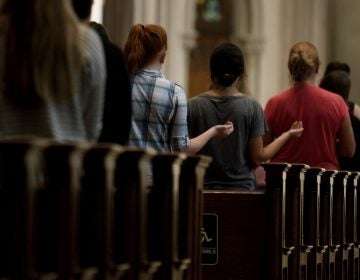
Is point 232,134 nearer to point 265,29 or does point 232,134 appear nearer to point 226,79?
point 226,79

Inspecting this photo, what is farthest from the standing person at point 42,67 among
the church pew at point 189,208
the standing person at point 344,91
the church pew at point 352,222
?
the standing person at point 344,91

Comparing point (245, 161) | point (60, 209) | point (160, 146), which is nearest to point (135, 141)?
point (160, 146)

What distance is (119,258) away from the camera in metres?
4.58

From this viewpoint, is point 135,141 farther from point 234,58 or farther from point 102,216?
point 102,216

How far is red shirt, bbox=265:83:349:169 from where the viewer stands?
7.79 m

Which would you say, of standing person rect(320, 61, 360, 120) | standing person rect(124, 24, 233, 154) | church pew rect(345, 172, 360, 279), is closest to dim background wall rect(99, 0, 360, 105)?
standing person rect(320, 61, 360, 120)

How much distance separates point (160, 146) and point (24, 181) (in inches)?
92.8

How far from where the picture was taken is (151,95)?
6.13m

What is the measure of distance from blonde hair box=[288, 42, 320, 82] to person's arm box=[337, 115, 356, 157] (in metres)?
0.38

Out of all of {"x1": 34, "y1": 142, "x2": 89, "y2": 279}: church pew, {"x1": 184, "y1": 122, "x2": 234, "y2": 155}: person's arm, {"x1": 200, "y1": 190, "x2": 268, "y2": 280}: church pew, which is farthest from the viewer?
{"x1": 200, "y1": 190, "x2": 268, "y2": 280}: church pew

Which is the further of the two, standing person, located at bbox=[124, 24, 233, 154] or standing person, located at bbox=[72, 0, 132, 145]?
standing person, located at bbox=[124, 24, 233, 154]

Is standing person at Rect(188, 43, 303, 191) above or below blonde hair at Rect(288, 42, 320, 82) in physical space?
below

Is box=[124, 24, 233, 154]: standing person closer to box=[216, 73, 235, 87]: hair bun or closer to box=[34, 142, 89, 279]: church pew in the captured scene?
box=[216, 73, 235, 87]: hair bun

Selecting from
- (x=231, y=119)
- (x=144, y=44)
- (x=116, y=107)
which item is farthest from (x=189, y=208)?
(x=231, y=119)
